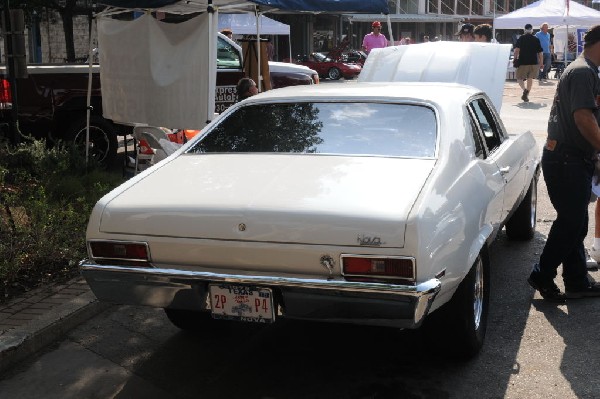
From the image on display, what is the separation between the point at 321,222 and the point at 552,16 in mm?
27178

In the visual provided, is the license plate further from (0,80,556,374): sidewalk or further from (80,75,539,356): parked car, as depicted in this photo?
(0,80,556,374): sidewalk

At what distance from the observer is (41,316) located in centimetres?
497

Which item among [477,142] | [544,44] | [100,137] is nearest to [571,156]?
[477,142]

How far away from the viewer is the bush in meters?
5.68

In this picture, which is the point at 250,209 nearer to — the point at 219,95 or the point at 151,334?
the point at 151,334

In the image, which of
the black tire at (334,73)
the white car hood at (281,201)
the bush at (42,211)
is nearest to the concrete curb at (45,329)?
the bush at (42,211)

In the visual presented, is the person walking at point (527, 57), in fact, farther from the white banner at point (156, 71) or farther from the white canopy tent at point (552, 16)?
the white banner at point (156, 71)

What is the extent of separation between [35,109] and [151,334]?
6.04 meters

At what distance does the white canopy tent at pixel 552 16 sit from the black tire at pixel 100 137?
2160 cm

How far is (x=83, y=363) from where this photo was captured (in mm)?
4562

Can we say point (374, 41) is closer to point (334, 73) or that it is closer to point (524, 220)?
point (524, 220)

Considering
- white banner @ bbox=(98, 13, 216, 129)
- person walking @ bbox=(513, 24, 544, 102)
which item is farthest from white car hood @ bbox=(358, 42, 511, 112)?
person walking @ bbox=(513, 24, 544, 102)

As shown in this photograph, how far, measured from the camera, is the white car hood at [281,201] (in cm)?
359

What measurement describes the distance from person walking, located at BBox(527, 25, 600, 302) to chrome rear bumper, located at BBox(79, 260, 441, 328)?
1998mm
